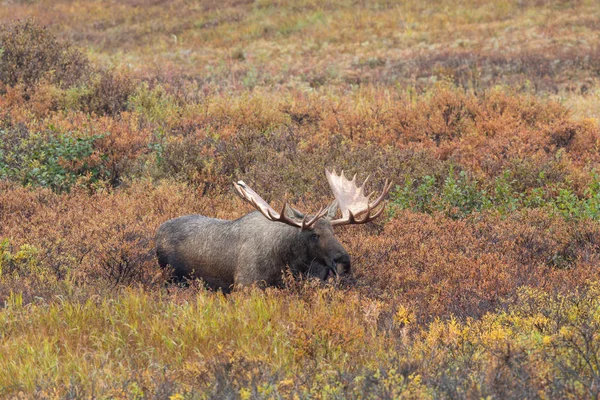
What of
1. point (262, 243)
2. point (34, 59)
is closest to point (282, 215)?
point (262, 243)

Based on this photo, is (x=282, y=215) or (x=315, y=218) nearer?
(x=315, y=218)

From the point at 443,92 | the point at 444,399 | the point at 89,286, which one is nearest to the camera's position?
the point at 444,399

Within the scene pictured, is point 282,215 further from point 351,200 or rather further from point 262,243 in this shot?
point 351,200

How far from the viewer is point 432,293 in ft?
20.9

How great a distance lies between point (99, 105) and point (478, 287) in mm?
9183

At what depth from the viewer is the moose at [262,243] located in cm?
653

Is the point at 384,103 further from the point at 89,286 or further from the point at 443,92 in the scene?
the point at 89,286

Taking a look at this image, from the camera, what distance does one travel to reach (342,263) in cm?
637

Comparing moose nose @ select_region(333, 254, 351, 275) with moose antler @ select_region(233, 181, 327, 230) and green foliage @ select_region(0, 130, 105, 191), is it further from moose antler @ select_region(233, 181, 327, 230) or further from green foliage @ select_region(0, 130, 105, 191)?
green foliage @ select_region(0, 130, 105, 191)

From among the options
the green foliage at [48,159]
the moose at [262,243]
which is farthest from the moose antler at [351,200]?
the green foliage at [48,159]

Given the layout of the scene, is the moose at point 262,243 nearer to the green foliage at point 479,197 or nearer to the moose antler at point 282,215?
the moose antler at point 282,215

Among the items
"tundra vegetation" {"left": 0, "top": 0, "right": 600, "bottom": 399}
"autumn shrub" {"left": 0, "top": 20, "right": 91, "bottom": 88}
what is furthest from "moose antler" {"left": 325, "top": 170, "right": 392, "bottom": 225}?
"autumn shrub" {"left": 0, "top": 20, "right": 91, "bottom": 88}

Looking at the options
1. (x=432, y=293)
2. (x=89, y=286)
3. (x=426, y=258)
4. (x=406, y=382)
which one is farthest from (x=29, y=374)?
(x=426, y=258)

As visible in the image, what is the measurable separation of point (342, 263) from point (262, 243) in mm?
909
